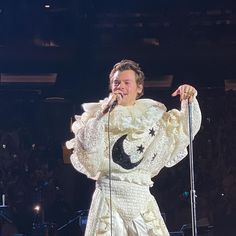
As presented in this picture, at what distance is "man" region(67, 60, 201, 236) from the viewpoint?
261cm

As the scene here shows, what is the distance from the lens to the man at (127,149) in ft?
8.57

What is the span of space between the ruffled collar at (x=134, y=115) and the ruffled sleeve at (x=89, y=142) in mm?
41

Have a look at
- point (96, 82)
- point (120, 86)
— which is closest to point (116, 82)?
point (120, 86)

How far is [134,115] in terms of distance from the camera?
9.06 feet

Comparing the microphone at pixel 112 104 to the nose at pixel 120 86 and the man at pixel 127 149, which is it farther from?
the nose at pixel 120 86

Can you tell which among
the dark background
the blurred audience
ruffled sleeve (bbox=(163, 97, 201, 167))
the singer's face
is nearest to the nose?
the singer's face

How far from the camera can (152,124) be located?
9.12 feet

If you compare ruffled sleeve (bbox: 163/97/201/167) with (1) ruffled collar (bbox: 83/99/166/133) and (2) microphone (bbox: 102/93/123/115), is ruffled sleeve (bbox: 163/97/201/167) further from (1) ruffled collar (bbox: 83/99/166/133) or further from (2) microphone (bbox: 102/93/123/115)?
(2) microphone (bbox: 102/93/123/115)

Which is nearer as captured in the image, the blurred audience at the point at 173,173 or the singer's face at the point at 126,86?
the singer's face at the point at 126,86

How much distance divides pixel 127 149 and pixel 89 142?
0.64 feet

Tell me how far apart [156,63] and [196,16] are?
0.63 meters

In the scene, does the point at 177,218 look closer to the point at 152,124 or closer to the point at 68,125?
the point at 68,125

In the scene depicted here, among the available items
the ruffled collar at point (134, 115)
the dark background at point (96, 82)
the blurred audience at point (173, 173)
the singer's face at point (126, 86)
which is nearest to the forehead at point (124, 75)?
the singer's face at point (126, 86)

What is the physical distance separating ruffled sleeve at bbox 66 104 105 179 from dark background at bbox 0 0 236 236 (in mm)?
3586
